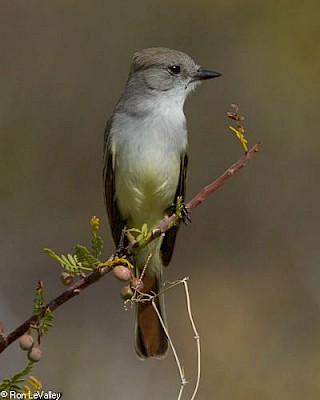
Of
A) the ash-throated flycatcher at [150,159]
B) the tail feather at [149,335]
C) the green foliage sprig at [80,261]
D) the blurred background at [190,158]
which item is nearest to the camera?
the green foliage sprig at [80,261]

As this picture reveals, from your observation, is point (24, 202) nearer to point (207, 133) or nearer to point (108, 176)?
point (207, 133)

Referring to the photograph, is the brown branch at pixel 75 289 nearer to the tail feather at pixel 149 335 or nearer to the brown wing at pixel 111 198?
the tail feather at pixel 149 335

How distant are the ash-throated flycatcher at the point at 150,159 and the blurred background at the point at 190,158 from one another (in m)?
1.48

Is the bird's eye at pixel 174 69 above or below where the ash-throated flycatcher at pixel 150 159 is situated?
above

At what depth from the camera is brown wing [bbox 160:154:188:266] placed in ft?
15.0

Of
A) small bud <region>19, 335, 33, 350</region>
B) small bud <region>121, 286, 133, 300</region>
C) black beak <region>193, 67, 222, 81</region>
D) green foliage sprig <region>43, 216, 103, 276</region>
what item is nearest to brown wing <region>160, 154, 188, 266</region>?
black beak <region>193, 67, 222, 81</region>

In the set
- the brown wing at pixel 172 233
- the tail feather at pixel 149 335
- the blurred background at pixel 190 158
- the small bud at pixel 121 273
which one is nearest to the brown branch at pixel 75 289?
the small bud at pixel 121 273

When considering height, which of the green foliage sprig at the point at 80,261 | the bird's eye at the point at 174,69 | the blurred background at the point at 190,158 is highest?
the blurred background at the point at 190,158

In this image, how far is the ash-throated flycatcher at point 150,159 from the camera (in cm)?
444

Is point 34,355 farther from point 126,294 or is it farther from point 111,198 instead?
point 111,198

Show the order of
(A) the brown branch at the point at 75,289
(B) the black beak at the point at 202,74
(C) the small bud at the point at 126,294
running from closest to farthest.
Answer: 1. (A) the brown branch at the point at 75,289
2. (C) the small bud at the point at 126,294
3. (B) the black beak at the point at 202,74

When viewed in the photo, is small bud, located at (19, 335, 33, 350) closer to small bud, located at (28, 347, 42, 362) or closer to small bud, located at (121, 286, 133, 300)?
small bud, located at (28, 347, 42, 362)

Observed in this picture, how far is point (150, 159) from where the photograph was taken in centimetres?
447

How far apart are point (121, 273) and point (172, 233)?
1.86 meters
